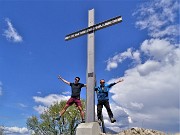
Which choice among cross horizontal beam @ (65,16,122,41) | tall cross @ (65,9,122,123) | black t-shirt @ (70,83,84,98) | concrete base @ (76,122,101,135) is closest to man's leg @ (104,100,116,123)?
tall cross @ (65,9,122,123)

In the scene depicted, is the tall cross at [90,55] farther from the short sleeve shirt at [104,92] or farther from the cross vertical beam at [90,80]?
the short sleeve shirt at [104,92]

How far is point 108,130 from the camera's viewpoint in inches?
402


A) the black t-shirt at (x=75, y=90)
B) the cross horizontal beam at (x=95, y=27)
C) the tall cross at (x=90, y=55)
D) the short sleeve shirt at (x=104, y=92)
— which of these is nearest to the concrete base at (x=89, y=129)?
the tall cross at (x=90, y=55)

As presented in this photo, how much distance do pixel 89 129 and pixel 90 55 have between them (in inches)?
117

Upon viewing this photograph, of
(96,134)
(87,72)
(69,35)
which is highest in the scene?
(69,35)

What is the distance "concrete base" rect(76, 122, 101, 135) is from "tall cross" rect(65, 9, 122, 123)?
0.38 meters

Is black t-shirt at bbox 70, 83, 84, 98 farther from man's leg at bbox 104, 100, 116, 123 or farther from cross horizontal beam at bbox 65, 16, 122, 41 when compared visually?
cross horizontal beam at bbox 65, 16, 122, 41

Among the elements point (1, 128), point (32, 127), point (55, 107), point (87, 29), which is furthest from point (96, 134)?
point (1, 128)

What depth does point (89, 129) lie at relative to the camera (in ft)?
29.0

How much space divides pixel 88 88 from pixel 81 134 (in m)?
1.80

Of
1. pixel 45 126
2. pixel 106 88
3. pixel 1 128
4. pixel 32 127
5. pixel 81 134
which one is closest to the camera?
pixel 81 134

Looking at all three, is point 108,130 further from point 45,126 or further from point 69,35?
point 45,126

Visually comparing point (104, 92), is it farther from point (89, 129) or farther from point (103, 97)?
point (89, 129)

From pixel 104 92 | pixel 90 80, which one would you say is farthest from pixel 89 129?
pixel 90 80
